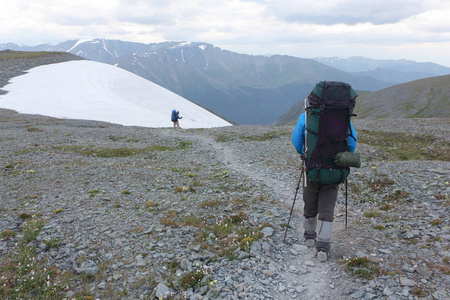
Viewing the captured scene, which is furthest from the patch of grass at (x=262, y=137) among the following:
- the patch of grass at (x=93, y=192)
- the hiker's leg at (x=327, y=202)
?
the hiker's leg at (x=327, y=202)

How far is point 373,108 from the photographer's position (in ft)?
592

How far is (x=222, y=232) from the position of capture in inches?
395

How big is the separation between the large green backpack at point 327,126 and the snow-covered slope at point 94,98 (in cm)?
5848

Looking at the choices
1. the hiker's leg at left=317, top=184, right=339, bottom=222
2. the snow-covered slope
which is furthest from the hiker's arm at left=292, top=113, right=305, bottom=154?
the snow-covered slope

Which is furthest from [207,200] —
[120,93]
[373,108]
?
[373,108]

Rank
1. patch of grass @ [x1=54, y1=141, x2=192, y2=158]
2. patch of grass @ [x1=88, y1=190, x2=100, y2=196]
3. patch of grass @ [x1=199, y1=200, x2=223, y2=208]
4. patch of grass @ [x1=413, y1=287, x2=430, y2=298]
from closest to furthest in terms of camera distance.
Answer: patch of grass @ [x1=413, y1=287, x2=430, y2=298] < patch of grass @ [x1=199, y1=200, x2=223, y2=208] < patch of grass @ [x1=88, y1=190, x2=100, y2=196] < patch of grass @ [x1=54, y1=141, x2=192, y2=158]

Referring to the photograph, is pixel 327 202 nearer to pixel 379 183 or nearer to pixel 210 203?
pixel 210 203

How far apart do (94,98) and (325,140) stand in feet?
294

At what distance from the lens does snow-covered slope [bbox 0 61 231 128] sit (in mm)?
70000

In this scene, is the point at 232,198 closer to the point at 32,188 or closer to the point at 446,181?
the point at 446,181

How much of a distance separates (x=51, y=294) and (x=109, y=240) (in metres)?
2.47

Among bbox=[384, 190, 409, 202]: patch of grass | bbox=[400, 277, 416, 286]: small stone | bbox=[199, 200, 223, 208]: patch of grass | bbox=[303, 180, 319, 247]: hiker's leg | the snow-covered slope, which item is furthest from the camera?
the snow-covered slope

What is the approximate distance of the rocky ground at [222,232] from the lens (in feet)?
23.9

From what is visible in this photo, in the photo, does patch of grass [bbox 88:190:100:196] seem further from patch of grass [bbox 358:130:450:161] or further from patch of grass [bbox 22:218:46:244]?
patch of grass [bbox 358:130:450:161]
